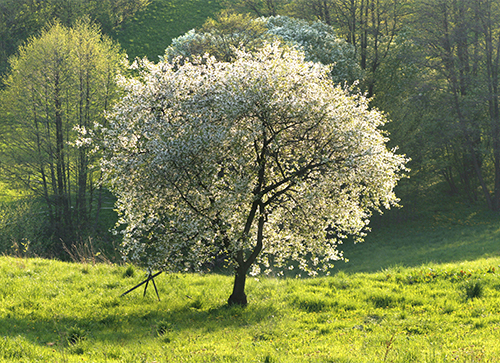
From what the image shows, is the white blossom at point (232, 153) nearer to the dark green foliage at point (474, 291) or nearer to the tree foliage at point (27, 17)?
the dark green foliage at point (474, 291)

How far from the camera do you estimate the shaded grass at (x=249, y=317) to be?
8594mm

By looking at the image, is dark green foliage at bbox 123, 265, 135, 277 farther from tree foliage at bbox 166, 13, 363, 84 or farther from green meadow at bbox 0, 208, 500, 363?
tree foliage at bbox 166, 13, 363, 84

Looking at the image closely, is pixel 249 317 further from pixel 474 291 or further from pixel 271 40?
pixel 271 40

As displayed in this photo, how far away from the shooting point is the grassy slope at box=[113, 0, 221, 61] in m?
65.8

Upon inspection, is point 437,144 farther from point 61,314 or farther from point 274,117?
point 61,314

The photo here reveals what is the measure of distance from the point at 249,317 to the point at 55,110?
26.1 m

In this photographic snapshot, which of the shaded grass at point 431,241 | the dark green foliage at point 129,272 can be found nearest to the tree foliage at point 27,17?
the shaded grass at point 431,241

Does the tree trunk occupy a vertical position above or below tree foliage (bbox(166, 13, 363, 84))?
below

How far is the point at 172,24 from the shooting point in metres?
74.6

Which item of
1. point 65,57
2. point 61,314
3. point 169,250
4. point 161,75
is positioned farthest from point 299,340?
point 65,57

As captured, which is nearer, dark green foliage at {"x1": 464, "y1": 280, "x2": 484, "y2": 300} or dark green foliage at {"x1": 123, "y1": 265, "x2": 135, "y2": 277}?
dark green foliage at {"x1": 464, "y1": 280, "x2": 484, "y2": 300}

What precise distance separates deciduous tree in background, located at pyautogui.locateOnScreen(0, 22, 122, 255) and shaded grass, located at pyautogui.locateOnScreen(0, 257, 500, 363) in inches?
664

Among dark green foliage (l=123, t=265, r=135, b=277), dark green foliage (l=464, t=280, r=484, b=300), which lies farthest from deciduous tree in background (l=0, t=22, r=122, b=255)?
dark green foliage (l=464, t=280, r=484, b=300)

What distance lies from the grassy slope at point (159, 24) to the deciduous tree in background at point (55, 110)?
29.8 metres
